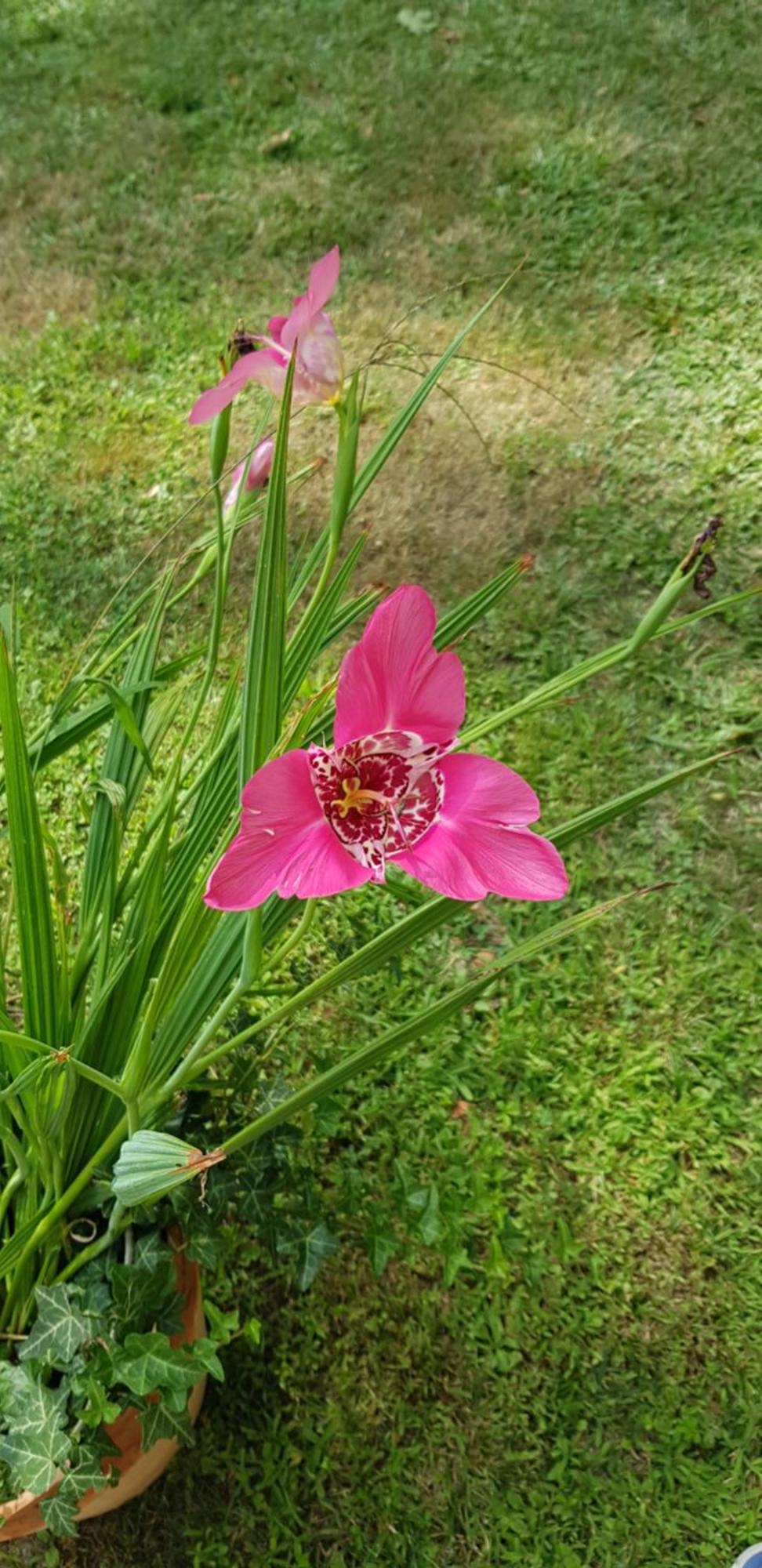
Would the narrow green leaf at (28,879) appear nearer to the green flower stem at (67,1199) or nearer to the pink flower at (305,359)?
the green flower stem at (67,1199)

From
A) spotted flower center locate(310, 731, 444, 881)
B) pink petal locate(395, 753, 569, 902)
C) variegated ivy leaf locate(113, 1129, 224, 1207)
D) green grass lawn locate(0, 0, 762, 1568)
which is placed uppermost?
spotted flower center locate(310, 731, 444, 881)

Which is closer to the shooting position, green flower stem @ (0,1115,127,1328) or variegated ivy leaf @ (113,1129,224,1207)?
variegated ivy leaf @ (113,1129,224,1207)

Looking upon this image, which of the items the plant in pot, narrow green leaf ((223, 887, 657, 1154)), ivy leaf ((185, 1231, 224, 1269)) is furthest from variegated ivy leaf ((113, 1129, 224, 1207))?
ivy leaf ((185, 1231, 224, 1269))

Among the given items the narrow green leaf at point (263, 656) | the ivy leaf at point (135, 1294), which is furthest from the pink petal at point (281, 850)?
the ivy leaf at point (135, 1294)

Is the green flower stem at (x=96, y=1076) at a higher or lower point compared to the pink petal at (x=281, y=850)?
lower

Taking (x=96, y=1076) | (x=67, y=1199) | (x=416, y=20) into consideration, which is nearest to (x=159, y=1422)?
(x=67, y=1199)

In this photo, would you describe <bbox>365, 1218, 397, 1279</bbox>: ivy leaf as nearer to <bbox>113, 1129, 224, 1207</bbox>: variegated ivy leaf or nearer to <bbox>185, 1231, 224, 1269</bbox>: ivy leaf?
<bbox>185, 1231, 224, 1269</bbox>: ivy leaf

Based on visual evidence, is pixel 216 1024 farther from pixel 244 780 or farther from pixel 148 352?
pixel 148 352
